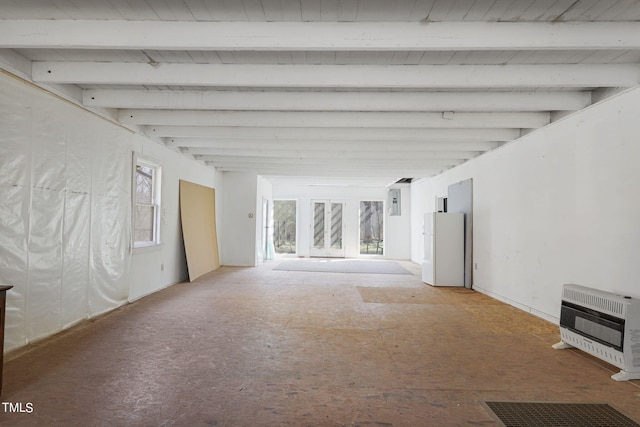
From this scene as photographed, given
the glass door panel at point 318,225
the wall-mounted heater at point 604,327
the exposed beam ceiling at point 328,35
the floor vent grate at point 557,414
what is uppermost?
the exposed beam ceiling at point 328,35

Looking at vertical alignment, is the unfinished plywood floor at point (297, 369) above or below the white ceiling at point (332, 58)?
below

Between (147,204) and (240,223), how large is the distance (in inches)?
140

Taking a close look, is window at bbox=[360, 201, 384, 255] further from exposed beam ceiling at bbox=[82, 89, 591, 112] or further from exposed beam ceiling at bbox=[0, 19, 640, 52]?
exposed beam ceiling at bbox=[0, 19, 640, 52]

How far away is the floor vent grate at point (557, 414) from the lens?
6.82 feet

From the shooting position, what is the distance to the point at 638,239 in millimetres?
3049

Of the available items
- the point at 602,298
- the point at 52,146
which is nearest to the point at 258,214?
the point at 52,146

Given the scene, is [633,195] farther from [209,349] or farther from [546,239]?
[209,349]

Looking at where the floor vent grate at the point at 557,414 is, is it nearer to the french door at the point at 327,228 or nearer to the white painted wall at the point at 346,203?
the white painted wall at the point at 346,203

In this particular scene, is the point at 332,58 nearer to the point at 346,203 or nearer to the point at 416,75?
the point at 416,75

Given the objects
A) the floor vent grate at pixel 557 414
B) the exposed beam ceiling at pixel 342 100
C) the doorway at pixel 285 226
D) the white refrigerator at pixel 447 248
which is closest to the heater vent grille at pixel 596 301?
the floor vent grate at pixel 557 414

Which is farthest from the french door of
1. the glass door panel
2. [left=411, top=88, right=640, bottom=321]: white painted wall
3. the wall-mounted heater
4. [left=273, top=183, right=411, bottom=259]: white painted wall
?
the wall-mounted heater

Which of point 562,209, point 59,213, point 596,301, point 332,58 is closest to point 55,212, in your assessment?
point 59,213

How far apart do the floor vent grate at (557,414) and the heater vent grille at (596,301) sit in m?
0.82

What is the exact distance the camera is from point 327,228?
12031mm
